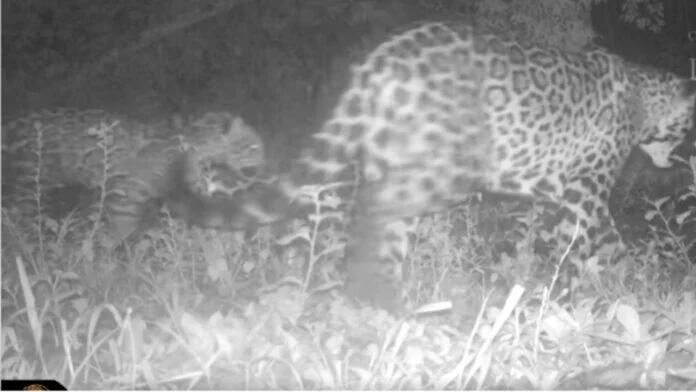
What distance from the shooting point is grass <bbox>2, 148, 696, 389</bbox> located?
3.05 metres

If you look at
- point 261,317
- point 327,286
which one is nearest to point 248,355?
point 261,317

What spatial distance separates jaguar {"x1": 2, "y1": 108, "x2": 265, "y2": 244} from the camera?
10.1 ft

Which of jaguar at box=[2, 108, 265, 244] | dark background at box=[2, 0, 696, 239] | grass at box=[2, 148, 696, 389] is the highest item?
dark background at box=[2, 0, 696, 239]

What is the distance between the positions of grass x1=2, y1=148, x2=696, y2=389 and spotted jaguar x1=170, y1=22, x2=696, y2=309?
10 centimetres

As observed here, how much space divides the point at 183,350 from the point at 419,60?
1358 mm

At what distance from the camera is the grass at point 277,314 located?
3.05 m

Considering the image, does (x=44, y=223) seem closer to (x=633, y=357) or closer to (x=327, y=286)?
(x=327, y=286)

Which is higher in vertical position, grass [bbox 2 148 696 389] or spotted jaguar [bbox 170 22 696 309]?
spotted jaguar [bbox 170 22 696 309]

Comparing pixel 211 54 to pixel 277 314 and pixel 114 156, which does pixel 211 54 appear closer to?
pixel 114 156

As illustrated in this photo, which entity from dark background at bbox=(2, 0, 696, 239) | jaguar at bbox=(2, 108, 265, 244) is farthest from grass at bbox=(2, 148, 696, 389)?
dark background at bbox=(2, 0, 696, 239)

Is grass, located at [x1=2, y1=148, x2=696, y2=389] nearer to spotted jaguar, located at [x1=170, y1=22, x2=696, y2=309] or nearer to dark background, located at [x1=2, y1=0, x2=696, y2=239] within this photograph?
spotted jaguar, located at [x1=170, y1=22, x2=696, y2=309]

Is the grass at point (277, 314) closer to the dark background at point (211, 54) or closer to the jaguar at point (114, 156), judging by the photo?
the jaguar at point (114, 156)

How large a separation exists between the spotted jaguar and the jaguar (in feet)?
0.57

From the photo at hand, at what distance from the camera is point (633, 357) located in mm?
3098
